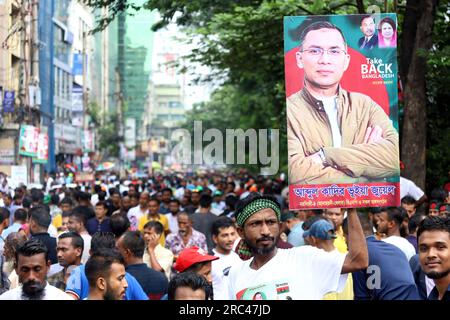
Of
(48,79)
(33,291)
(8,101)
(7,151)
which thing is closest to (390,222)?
(33,291)

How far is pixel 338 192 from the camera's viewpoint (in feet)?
17.2

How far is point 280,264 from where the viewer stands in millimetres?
4793

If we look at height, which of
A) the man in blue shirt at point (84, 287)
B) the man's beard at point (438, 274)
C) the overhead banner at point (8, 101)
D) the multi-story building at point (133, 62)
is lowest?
the man in blue shirt at point (84, 287)

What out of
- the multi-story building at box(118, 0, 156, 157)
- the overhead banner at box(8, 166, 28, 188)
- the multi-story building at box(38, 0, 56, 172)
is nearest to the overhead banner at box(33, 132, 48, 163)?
the overhead banner at box(8, 166, 28, 188)

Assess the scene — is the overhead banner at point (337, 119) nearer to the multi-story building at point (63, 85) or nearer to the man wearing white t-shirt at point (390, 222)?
the man wearing white t-shirt at point (390, 222)

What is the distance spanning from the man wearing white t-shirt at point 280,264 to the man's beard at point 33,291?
1122mm

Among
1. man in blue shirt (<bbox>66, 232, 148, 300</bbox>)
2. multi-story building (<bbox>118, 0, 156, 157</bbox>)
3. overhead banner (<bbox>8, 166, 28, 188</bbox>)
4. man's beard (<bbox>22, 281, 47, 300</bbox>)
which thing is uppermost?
multi-story building (<bbox>118, 0, 156, 157</bbox>)

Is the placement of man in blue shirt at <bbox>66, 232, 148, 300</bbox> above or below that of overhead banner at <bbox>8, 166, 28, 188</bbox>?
below

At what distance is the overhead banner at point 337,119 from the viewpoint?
5.21 m

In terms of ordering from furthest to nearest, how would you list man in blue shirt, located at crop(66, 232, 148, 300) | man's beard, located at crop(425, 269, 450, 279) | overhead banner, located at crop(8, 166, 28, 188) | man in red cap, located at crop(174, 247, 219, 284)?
1. overhead banner, located at crop(8, 166, 28, 188)
2. man in red cap, located at crop(174, 247, 219, 284)
3. man in blue shirt, located at crop(66, 232, 148, 300)
4. man's beard, located at crop(425, 269, 450, 279)

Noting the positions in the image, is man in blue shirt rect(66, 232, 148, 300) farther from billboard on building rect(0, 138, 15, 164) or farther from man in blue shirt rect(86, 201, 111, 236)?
billboard on building rect(0, 138, 15, 164)

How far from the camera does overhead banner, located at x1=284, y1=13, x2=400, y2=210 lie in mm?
5207

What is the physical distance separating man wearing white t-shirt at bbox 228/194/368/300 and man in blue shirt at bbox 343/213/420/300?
125 cm

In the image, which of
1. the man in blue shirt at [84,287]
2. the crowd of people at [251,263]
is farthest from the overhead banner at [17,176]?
the man in blue shirt at [84,287]
